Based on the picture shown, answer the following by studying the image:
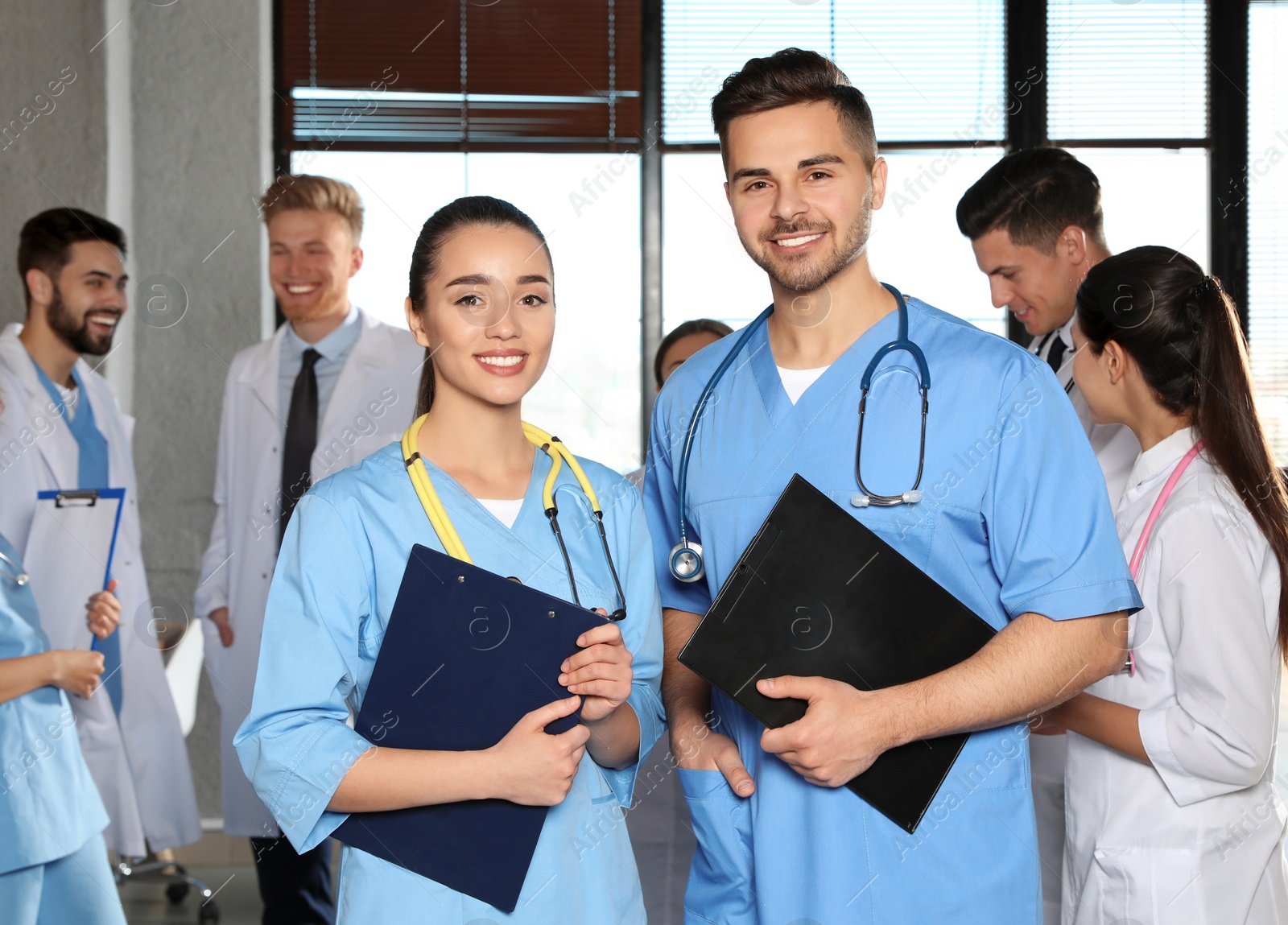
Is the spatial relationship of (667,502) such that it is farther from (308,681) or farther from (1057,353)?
(1057,353)

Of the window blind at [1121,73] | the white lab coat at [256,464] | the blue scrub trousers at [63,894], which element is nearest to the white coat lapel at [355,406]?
the white lab coat at [256,464]

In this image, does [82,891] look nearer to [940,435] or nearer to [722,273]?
[940,435]

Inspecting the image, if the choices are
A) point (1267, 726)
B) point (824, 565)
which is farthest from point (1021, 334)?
point (824, 565)

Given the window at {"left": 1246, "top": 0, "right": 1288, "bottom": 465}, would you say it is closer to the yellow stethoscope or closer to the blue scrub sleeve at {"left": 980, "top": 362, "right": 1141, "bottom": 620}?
the blue scrub sleeve at {"left": 980, "top": 362, "right": 1141, "bottom": 620}

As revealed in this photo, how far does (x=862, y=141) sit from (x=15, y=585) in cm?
172

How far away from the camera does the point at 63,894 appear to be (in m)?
1.95

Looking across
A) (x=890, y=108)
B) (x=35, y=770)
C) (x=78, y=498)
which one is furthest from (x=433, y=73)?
(x=35, y=770)

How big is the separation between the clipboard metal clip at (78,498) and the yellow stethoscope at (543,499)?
1831mm

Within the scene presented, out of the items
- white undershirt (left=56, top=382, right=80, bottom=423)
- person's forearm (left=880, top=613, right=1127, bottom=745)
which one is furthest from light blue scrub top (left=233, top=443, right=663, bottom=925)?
white undershirt (left=56, top=382, right=80, bottom=423)

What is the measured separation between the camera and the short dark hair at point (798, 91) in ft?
4.49

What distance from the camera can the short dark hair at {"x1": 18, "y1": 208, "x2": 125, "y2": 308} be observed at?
281 cm

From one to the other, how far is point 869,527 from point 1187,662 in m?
0.56

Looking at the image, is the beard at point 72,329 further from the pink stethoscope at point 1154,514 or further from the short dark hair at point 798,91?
the pink stethoscope at point 1154,514

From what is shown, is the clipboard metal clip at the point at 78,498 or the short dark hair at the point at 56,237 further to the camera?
the short dark hair at the point at 56,237
